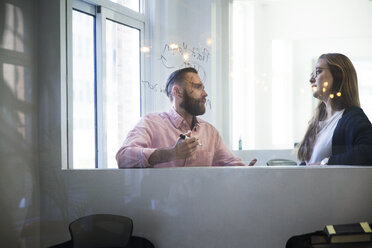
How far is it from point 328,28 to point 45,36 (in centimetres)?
192

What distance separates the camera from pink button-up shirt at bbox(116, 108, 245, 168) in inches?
106

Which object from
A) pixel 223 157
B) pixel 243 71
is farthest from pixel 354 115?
pixel 223 157

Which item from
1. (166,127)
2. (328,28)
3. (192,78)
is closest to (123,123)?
(166,127)

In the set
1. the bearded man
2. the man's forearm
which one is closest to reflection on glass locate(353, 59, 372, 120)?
the bearded man

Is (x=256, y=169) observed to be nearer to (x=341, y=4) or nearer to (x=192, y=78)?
(x=192, y=78)

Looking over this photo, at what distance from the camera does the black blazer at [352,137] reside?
8.48 ft

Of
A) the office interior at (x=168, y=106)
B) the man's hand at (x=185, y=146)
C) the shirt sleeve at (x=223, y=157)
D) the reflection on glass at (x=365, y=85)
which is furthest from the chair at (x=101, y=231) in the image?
the reflection on glass at (x=365, y=85)

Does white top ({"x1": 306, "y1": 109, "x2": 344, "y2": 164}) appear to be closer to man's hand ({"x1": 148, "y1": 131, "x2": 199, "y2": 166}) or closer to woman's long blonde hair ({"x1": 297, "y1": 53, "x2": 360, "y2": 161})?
woman's long blonde hair ({"x1": 297, "y1": 53, "x2": 360, "y2": 161})

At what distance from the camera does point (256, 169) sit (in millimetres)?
2668

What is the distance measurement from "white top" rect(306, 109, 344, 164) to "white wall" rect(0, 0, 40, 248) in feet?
6.29

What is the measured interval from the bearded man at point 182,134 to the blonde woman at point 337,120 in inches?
18.2

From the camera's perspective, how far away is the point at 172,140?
8.84 feet

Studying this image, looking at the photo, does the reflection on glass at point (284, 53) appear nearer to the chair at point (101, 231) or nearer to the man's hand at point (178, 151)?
the man's hand at point (178, 151)

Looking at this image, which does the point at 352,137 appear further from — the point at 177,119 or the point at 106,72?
the point at 106,72
